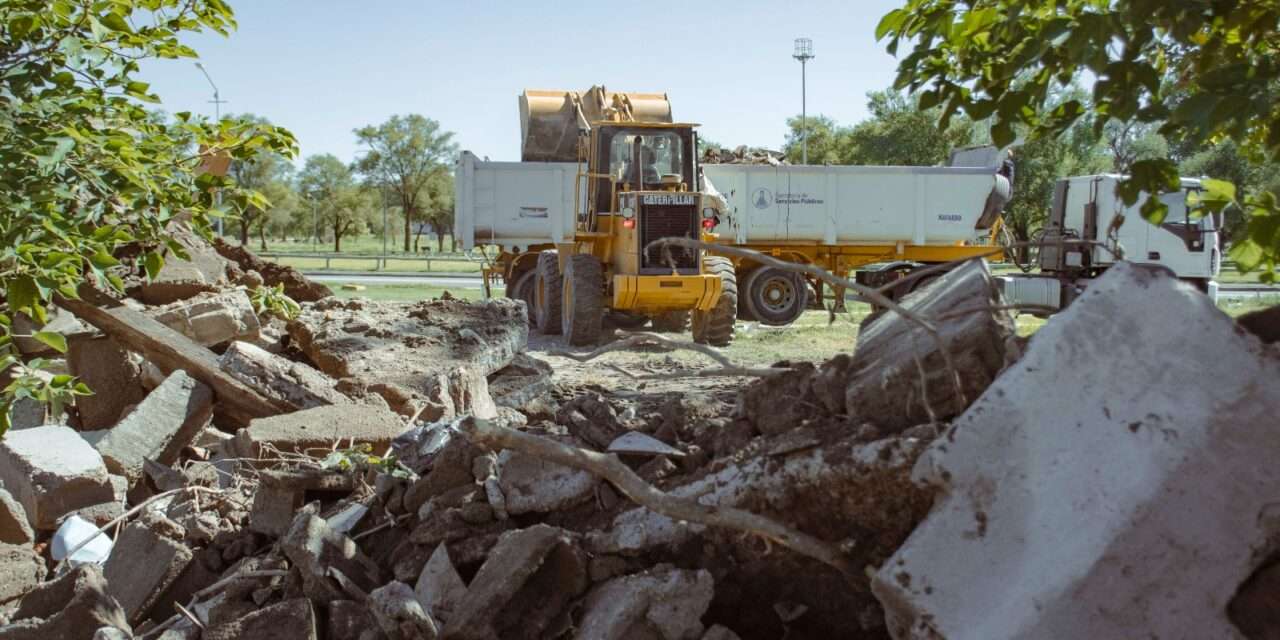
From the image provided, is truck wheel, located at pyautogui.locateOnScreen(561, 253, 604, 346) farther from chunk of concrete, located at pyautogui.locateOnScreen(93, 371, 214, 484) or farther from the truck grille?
chunk of concrete, located at pyautogui.locateOnScreen(93, 371, 214, 484)

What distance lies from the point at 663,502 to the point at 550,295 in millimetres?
12519

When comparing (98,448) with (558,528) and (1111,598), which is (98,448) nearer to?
(558,528)

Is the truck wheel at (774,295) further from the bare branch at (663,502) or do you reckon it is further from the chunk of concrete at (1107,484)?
the chunk of concrete at (1107,484)

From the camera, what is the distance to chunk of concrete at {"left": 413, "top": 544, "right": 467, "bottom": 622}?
3590 mm

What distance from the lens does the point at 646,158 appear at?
14219 mm

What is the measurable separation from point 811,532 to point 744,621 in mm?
372

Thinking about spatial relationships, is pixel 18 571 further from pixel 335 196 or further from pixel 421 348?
pixel 335 196

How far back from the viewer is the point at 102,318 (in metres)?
7.87

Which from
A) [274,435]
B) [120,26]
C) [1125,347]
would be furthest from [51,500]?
[1125,347]

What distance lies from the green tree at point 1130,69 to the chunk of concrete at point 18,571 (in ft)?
15.3

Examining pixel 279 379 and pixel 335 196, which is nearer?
pixel 279 379

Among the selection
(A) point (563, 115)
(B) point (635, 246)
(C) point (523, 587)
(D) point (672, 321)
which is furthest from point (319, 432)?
(A) point (563, 115)

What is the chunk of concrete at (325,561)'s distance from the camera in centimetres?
388

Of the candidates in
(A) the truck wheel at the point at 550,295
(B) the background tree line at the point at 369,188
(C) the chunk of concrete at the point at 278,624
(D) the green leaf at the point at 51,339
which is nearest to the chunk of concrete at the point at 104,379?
(D) the green leaf at the point at 51,339
